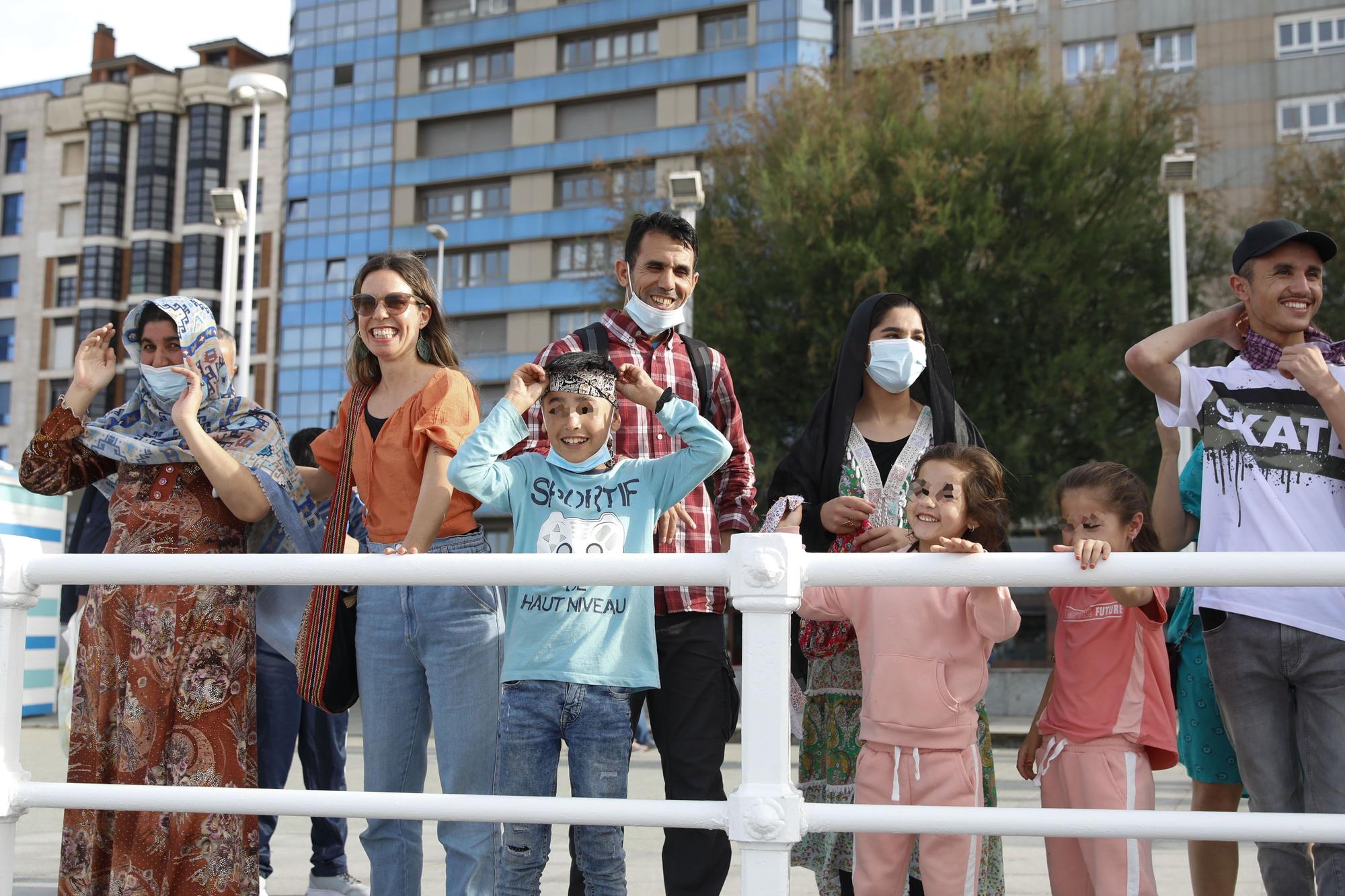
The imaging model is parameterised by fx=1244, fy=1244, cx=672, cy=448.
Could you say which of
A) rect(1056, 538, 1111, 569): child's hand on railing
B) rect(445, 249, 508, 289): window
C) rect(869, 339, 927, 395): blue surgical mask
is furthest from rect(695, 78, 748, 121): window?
rect(1056, 538, 1111, 569): child's hand on railing

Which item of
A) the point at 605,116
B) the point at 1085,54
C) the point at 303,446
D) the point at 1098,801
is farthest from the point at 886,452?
the point at 605,116

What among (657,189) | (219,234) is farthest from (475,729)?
(219,234)

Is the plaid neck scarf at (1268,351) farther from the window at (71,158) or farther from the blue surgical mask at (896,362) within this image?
the window at (71,158)

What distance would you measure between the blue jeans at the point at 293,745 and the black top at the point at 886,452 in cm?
208

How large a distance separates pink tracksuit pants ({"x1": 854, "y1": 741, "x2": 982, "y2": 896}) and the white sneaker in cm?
232

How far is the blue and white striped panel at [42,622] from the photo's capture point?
12.8 metres

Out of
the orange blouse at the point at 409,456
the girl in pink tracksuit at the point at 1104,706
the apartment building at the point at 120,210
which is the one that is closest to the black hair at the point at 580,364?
the orange blouse at the point at 409,456

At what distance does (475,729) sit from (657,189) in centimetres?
2208

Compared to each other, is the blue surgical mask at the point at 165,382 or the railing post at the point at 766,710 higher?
the blue surgical mask at the point at 165,382

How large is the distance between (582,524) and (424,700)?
671mm

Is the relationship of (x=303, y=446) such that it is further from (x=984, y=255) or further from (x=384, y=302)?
(x=984, y=255)

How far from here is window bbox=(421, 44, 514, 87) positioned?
47438mm

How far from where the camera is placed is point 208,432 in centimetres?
367

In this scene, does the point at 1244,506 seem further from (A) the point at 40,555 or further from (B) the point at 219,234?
(B) the point at 219,234
